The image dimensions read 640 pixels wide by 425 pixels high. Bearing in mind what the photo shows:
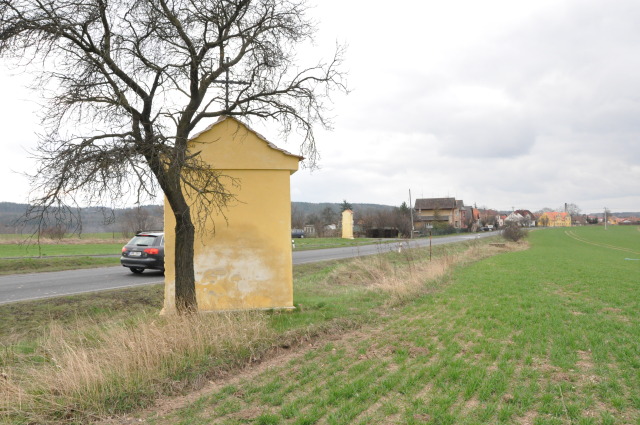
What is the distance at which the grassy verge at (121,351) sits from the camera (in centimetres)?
481

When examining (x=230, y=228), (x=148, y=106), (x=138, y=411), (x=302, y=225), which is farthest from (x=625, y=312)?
(x=302, y=225)

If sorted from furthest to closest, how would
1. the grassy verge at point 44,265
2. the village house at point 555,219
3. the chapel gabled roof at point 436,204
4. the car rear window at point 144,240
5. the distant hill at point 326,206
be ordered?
the village house at point 555,219 → the chapel gabled roof at point 436,204 → the distant hill at point 326,206 → the grassy verge at point 44,265 → the car rear window at point 144,240

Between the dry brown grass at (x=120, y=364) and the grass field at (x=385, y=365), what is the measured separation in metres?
0.03

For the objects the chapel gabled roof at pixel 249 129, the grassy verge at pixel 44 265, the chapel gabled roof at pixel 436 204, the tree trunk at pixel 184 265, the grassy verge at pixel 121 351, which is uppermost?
the chapel gabled roof at pixel 436 204

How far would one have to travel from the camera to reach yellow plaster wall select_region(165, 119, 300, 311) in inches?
376

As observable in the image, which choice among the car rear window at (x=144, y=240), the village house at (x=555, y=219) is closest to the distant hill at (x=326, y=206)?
the car rear window at (x=144, y=240)

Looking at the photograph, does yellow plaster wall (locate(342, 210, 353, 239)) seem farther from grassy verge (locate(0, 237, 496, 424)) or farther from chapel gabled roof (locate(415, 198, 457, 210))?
grassy verge (locate(0, 237, 496, 424))

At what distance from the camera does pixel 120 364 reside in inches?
221

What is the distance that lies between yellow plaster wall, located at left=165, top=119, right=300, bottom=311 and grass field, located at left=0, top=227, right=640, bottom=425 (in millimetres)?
955

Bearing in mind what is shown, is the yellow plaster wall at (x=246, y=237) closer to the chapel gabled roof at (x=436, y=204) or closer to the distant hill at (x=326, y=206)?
the distant hill at (x=326, y=206)

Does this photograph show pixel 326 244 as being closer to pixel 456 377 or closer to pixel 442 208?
pixel 456 377

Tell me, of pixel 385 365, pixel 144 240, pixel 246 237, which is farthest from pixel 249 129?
pixel 144 240

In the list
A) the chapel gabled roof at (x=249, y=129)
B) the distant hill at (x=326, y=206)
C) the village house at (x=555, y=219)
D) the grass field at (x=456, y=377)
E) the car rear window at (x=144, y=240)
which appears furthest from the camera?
the village house at (x=555, y=219)

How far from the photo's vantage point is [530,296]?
39.4 ft
